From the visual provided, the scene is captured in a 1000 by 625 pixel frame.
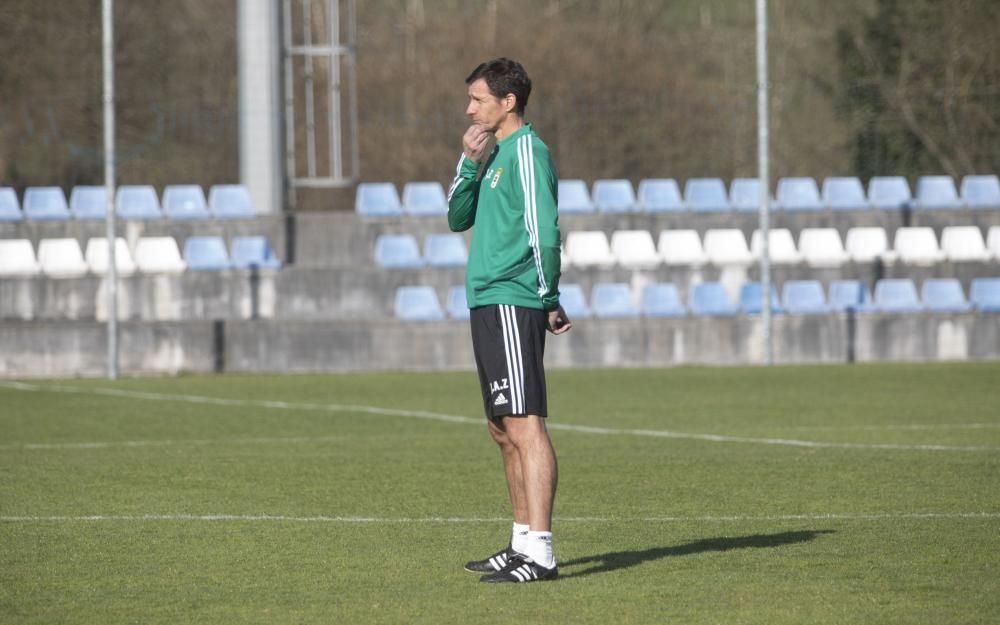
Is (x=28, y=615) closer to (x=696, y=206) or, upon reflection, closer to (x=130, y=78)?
(x=696, y=206)

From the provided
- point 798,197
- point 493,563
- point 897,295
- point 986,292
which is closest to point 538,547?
point 493,563

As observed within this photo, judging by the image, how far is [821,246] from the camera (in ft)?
76.9

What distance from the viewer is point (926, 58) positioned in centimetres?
3144

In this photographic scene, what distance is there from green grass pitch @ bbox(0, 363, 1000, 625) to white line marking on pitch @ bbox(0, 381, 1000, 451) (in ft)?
0.18

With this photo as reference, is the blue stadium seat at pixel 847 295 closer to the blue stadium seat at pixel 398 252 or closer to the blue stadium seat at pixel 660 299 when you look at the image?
the blue stadium seat at pixel 660 299

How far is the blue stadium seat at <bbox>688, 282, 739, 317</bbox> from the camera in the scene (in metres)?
21.0

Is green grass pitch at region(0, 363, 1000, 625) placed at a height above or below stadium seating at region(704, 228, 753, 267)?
below

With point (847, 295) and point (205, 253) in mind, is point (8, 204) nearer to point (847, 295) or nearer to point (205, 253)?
point (205, 253)

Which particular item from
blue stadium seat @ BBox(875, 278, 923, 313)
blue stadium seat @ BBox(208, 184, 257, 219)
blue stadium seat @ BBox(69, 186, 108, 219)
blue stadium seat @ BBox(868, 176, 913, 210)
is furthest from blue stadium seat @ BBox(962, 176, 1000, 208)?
blue stadium seat @ BBox(69, 186, 108, 219)

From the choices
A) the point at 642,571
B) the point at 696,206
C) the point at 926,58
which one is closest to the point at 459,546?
the point at 642,571

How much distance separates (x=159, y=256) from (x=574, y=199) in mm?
6339

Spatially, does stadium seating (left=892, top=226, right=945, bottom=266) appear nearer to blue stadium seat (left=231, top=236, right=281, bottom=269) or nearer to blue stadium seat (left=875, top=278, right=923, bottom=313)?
blue stadium seat (left=875, top=278, right=923, bottom=313)

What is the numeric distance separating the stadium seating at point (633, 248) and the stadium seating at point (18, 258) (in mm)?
7862

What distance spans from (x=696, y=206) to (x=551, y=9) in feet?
65.4
